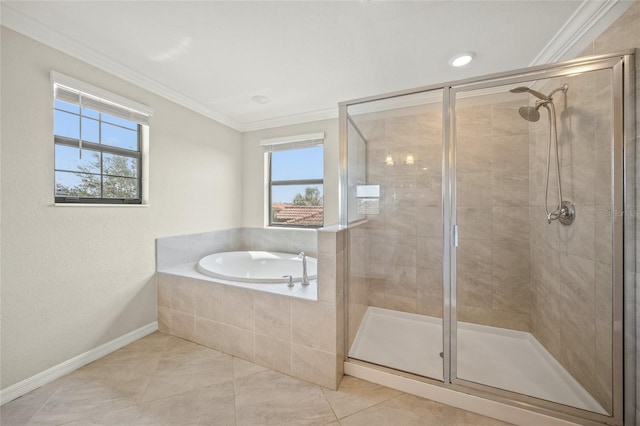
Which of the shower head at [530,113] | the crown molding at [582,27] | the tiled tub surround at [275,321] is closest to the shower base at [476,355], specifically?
the tiled tub surround at [275,321]

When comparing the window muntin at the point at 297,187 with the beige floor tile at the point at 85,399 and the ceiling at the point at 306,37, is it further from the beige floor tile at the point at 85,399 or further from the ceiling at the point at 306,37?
the beige floor tile at the point at 85,399

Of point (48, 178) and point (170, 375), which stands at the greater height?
point (48, 178)

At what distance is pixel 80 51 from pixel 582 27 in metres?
3.39

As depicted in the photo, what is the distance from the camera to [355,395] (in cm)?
155

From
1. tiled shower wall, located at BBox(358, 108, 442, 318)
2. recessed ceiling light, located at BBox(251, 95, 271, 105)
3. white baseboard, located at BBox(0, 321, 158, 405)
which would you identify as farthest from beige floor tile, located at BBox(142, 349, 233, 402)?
recessed ceiling light, located at BBox(251, 95, 271, 105)

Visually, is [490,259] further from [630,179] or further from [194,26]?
[194,26]

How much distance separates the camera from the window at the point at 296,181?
3107mm

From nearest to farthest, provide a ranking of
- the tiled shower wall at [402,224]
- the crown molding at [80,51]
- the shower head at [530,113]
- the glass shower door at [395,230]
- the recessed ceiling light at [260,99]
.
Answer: the crown molding at [80,51], the shower head at [530,113], the glass shower door at [395,230], the tiled shower wall at [402,224], the recessed ceiling light at [260,99]

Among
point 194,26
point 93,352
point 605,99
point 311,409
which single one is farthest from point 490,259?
point 93,352

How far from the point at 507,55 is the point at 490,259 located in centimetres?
164

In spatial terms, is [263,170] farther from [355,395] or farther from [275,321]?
[355,395]

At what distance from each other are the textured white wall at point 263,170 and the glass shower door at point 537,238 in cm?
147

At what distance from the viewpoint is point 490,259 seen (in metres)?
2.11

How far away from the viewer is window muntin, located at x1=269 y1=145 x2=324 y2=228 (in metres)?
3.13
